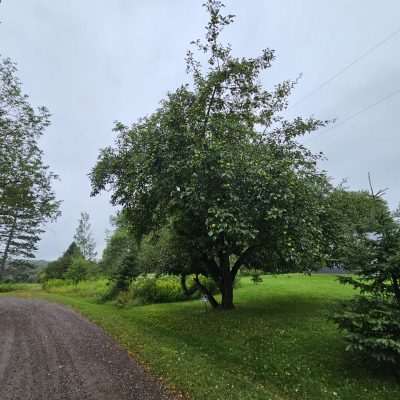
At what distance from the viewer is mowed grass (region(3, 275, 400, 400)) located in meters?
5.16

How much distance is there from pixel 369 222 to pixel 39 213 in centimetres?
1287

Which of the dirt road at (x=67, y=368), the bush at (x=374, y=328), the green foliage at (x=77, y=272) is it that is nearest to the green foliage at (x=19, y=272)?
the green foliage at (x=77, y=272)

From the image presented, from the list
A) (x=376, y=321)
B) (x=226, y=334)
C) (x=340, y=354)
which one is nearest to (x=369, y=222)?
(x=376, y=321)

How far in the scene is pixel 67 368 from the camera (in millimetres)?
5812

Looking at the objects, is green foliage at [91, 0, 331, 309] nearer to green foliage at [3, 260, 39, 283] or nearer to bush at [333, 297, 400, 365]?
bush at [333, 297, 400, 365]

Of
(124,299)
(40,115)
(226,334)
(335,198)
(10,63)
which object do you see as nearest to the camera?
(226,334)

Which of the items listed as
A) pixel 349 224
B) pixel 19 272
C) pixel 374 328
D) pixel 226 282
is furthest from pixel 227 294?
→ pixel 19 272

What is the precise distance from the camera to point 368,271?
5922mm

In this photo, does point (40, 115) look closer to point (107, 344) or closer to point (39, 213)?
point (39, 213)

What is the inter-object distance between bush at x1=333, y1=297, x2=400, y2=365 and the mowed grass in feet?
1.95

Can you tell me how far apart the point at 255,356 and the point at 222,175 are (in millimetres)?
4392

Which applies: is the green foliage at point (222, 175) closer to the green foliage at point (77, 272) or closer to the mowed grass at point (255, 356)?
the mowed grass at point (255, 356)

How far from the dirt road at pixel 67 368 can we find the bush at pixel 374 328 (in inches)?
143

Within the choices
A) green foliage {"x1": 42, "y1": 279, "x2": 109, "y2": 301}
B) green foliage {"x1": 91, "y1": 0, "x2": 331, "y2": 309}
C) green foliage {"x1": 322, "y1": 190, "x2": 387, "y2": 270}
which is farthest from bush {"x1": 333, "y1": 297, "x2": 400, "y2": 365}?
green foliage {"x1": 42, "y1": 279, "x2": 109, "y2": 301}
